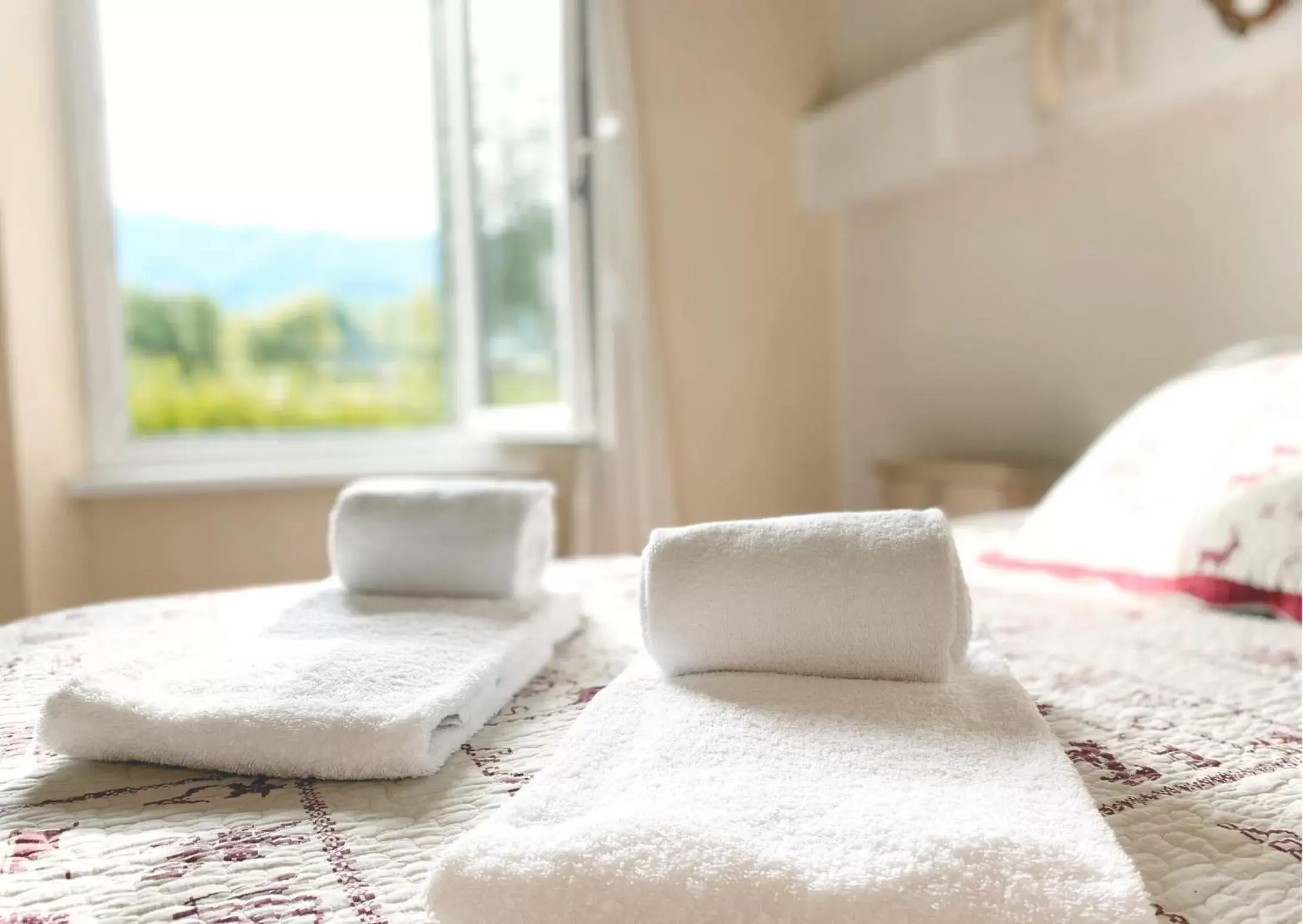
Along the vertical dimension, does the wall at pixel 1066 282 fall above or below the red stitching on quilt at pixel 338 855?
above

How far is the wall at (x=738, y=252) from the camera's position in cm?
262

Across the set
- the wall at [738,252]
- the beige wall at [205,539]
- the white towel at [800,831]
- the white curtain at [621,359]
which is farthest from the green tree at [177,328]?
the white towel at [800,831]

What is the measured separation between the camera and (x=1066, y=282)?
2.09 meters

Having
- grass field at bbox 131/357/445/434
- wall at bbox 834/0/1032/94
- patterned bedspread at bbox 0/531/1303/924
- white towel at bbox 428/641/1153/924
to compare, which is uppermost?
wall at bbox 834/0/1032/94

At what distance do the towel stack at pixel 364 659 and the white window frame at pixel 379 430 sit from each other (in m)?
1.42

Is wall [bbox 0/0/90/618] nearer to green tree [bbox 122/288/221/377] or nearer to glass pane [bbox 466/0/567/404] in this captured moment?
green tree [bbox 122/288/221/377]

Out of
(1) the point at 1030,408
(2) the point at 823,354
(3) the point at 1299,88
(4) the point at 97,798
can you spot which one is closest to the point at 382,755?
(4) the point at 97,798

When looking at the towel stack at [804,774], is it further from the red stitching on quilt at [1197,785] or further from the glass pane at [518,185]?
the glass pane at [518,185]

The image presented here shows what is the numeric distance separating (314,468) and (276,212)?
71 cm

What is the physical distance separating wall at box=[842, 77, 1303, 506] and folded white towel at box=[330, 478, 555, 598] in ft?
4.46

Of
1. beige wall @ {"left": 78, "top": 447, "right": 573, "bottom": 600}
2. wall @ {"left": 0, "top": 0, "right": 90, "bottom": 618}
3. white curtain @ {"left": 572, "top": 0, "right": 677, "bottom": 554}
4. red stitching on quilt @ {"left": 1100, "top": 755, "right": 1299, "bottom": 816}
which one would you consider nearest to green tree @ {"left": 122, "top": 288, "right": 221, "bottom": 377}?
wall @ {"left": 0, "top": 0, "right": 90, "bottom": 618}

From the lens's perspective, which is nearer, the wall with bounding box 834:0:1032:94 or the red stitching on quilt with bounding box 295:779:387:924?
the red stitching on quilt with bounding box 295:779:387:924

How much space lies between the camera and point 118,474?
227 centimetres

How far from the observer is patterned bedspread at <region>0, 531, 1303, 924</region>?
48cm
